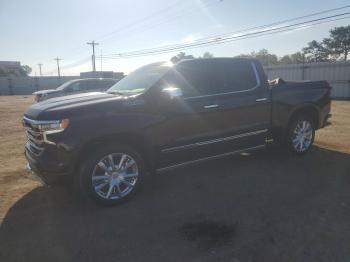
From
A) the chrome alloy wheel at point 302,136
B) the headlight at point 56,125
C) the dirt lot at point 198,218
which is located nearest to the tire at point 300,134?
the chrome alloy wheel at point 302,136

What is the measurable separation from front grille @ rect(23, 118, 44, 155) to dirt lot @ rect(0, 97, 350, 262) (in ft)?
2.68

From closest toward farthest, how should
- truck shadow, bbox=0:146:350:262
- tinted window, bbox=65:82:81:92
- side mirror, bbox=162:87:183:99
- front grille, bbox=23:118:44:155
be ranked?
truck shadow, bbox=0:146:350:262, front grille, bbox=23:118:44:155, side mirror, bbox=162:87:183:99, tinted window, bbox=65:82:81:92

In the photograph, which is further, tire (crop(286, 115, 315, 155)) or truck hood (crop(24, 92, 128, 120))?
tire (crop(286, 115, 315, 155))

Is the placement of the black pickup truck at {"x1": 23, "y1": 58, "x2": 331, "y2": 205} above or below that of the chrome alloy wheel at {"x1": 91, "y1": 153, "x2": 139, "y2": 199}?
above

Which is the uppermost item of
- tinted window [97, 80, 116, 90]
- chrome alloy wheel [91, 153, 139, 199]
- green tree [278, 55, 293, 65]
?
green tree [278, 55, 293, 65]

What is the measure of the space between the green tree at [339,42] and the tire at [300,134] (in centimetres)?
6131

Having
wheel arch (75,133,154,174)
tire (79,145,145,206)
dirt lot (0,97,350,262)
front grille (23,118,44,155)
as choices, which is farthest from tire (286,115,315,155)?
front grille (23,118,44,155)

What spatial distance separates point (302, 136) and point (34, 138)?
5.03m

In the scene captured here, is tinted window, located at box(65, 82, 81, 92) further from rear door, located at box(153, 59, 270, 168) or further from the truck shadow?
rear door, located at box(153, 59, 270, 168)

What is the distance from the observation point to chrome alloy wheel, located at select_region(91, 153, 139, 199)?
13.6 feet

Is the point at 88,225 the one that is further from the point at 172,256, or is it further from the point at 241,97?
the point at 241,97

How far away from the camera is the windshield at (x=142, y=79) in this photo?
474cm

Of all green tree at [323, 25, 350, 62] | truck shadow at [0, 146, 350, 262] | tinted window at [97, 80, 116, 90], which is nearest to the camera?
truck shadow at [0, 146, 350, 262]

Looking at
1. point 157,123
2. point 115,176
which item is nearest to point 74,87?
point 157,123
